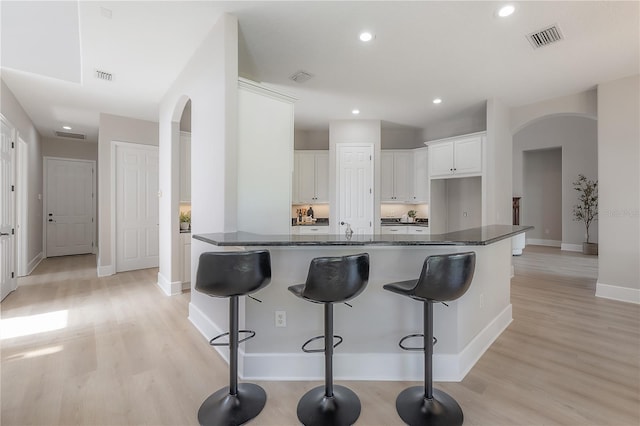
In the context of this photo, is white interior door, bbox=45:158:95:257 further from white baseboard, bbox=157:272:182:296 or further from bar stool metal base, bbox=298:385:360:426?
bar stool metal base, bbox=298:385:360:426

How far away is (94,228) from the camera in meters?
7.70

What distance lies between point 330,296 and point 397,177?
4931 mm

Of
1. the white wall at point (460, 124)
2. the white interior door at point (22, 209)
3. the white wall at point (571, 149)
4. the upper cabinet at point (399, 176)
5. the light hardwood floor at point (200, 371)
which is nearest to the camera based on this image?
the light hardwood floor at point (200, 371)

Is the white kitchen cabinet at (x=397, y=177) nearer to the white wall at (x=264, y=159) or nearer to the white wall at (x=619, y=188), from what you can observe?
the white wall at (x=619, y=188)

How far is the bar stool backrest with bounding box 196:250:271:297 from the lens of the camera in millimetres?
1787

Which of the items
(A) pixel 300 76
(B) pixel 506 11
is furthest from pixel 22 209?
(B) pixel 506 11

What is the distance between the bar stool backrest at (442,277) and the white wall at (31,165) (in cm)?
544

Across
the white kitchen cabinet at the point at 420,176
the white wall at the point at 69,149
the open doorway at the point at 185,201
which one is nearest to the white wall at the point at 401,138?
the white kitchen cabinet at the point at 420,176

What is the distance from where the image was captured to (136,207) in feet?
18.6

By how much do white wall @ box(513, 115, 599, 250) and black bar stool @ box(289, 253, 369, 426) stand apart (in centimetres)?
893

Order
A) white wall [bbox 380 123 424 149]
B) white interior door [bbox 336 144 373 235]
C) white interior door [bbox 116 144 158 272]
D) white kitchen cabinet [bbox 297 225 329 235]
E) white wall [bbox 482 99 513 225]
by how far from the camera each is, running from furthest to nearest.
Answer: white wall [bbox 380 123 424 149]
white kitchen cabinet [bbox 297 225 329 235]
white interior door [bbox 336 144 373 235]
white interior door [bbox 116 144 158 272]
white wall [bbox 482 99 513 225]

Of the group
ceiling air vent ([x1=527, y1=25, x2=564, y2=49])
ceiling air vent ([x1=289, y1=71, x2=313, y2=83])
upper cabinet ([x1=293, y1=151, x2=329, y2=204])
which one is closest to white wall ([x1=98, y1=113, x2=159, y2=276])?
upper cabinet ([x1=293, y1=151, x2=329, y2=204])

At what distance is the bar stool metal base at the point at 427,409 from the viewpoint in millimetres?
1767

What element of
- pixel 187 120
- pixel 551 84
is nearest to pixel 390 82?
pixel 551 84
